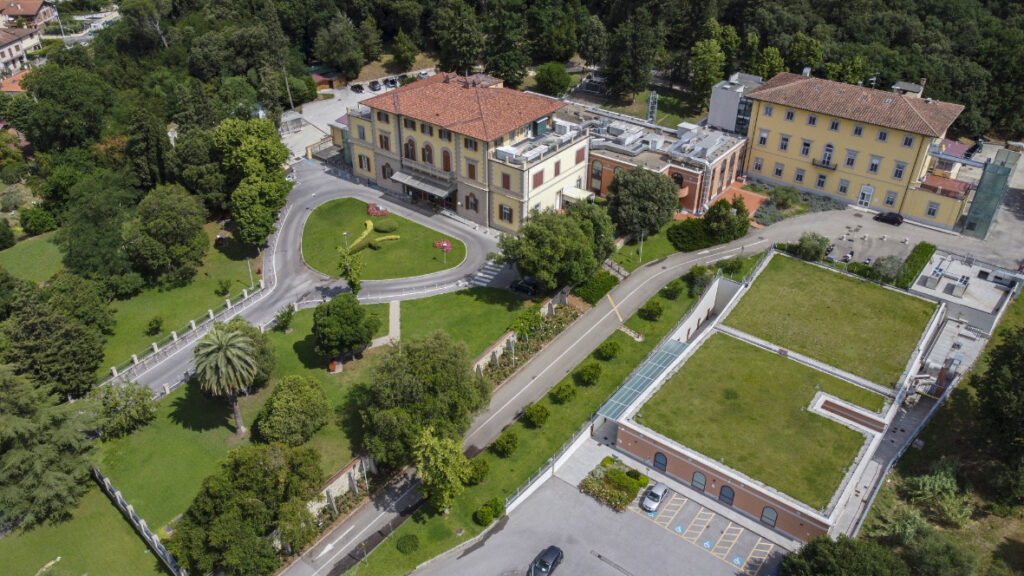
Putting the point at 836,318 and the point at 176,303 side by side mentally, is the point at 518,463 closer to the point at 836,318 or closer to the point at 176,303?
the point at 836,318

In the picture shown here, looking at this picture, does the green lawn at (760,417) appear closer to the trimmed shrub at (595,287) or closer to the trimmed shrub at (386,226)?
the trimmed shrub at (595,287)

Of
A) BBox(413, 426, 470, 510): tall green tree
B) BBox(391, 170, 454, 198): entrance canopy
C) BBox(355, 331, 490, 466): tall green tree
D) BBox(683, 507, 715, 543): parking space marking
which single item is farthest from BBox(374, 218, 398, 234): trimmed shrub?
BBox(683, 507, 715, 543): parking space marking

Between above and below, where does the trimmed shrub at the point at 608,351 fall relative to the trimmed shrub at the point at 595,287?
below

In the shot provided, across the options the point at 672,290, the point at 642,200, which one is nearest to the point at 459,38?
the point at 642,200

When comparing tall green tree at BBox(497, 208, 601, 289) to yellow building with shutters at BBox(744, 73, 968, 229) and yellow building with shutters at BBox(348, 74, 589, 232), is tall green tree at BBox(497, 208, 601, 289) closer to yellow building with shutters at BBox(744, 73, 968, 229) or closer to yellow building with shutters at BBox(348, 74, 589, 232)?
yellow building with shutters at BBox(348, 74, 589, 232)

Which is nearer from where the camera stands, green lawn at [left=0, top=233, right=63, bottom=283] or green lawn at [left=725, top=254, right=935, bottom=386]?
green lawn at [left=725, top=254, right=935, bottom=386]

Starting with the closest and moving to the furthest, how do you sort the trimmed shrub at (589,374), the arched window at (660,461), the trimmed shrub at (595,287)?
the arched window at (660,461) → the trimmed shrub at (589,374) → the trimmed shrub at (595,287)

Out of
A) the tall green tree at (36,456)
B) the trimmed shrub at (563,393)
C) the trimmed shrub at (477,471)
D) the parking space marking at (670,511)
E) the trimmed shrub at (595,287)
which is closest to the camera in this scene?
the tall green tree at (36,456)

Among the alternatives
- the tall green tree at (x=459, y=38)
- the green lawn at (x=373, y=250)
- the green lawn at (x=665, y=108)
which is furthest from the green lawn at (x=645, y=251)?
the tall green tree at (x=459, y=38)
